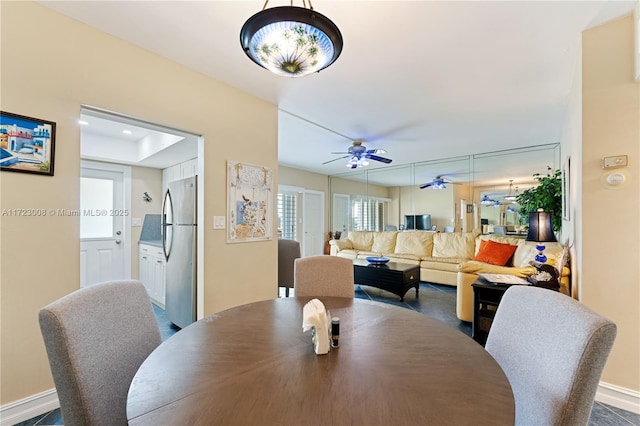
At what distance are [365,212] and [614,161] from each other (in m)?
6.08

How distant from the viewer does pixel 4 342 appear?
158 centimetres

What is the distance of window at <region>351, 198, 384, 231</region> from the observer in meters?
7.81

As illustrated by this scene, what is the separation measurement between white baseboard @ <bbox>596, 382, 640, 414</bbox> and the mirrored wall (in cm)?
425

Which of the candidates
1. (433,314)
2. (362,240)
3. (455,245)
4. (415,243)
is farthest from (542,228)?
(362,240)

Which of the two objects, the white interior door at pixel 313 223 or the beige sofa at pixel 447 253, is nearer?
the beige sofa at pixel 447 253

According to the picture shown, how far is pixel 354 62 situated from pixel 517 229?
18.7ft

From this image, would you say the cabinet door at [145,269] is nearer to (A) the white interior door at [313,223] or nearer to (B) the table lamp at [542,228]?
(A) the white interior door at [313,223]

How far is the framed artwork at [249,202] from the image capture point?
273 cm

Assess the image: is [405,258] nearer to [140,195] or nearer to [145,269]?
[145,269]

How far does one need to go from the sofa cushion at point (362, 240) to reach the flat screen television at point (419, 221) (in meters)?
0.97

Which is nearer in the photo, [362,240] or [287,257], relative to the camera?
[287,257]

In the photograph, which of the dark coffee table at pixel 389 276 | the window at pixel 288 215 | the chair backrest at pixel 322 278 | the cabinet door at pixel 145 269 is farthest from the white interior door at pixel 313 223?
the chair backrest at pixel 322 278

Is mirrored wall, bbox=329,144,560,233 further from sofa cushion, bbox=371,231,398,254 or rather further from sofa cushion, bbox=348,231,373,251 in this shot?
sofa cushion, bbox=348,231,373,251

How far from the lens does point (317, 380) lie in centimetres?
86
